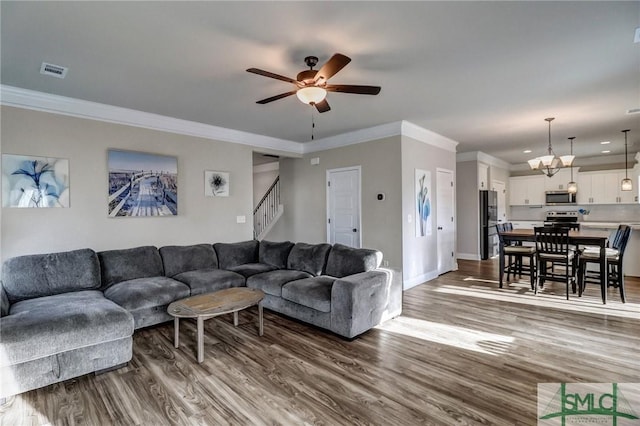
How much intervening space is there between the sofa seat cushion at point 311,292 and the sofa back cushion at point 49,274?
7.40 ft

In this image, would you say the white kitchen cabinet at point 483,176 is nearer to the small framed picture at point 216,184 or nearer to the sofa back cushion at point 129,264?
the small framed picture at point 216,184

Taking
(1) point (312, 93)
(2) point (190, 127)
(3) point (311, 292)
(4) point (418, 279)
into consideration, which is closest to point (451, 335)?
(3) point (311, 292)

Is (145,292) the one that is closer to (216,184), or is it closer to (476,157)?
(216,184)

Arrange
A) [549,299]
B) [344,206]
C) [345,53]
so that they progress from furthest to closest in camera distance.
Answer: [344,206] → [549,299] → [345,53]

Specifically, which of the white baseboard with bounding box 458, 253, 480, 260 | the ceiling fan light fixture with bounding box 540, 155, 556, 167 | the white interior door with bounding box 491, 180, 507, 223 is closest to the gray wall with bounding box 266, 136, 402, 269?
the ceiling fan light fixture with bounding box 540, 155, 556, 167

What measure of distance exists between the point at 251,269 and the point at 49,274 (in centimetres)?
225

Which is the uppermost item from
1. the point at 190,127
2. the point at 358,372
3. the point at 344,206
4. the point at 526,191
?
the point at 190,127

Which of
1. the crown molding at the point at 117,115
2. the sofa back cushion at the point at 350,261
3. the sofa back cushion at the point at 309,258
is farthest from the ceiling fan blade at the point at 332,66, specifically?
the crown molding at the point at 117,115

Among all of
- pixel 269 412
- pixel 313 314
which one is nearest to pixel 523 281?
pixel 313 314

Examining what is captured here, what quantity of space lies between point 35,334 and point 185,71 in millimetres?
2593

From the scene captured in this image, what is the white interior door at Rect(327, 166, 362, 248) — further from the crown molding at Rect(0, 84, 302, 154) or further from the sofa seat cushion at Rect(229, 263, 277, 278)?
the sofa seat cushion at Rect(229, 263, 277, 278)

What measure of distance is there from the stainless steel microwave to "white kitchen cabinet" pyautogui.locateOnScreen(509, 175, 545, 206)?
189 millimetres

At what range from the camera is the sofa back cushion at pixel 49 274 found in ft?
10.4

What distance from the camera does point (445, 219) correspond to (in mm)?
6332
